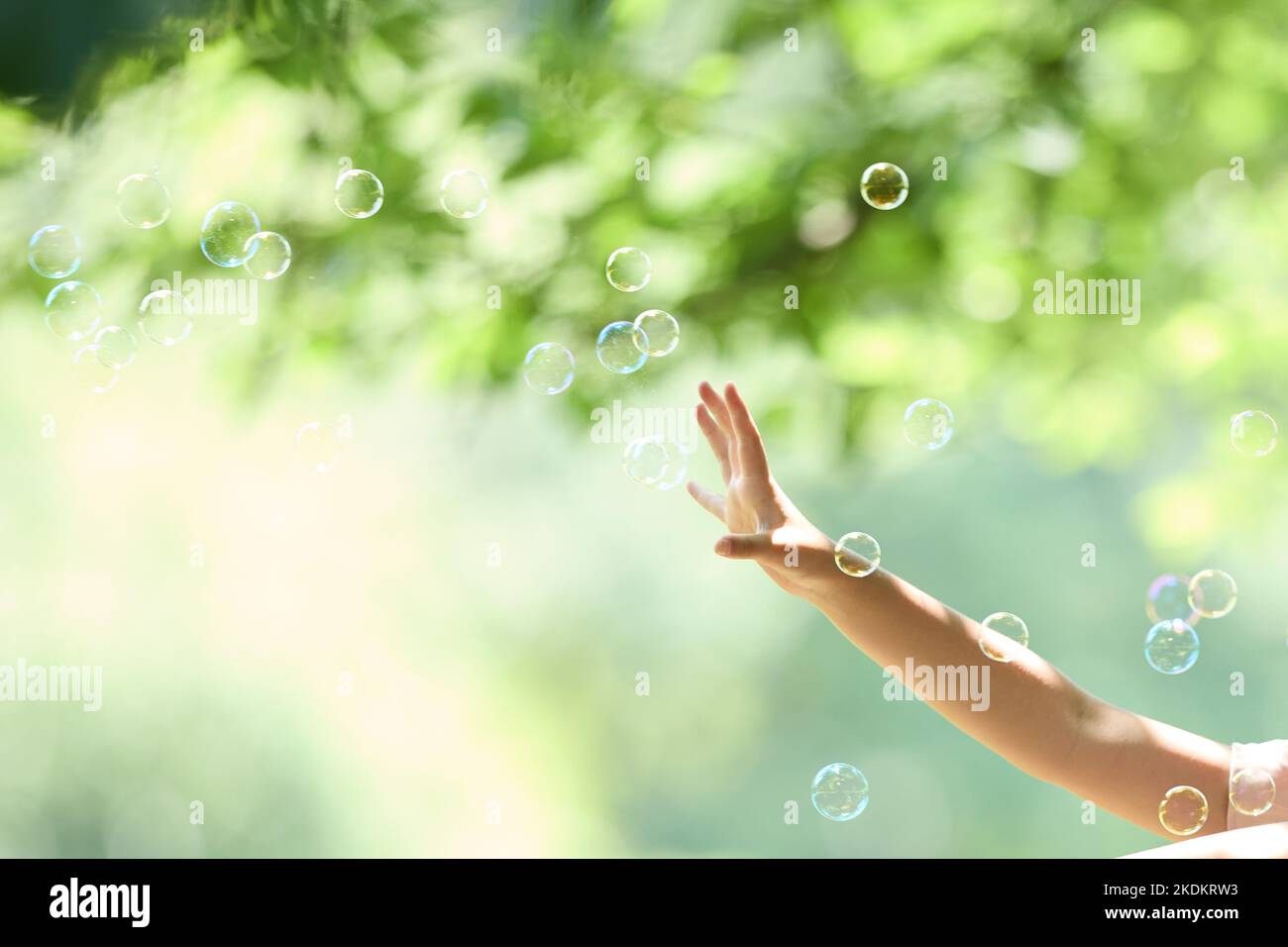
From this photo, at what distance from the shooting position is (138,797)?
16.4ft

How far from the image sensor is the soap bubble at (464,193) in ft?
7.87

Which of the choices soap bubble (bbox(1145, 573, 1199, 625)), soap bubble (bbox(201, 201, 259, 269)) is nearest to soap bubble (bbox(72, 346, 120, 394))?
soap bubble (bbox(201, 201, 259, 269))

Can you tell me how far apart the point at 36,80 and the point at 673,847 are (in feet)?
11.7

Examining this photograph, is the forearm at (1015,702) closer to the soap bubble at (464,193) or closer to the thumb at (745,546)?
the thumb at (745,546)

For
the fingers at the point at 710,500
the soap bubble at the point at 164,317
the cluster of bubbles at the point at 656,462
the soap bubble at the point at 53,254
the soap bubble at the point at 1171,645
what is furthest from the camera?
the soap bubble at the point at 164,317

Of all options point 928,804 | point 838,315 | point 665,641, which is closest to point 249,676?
point 665,641

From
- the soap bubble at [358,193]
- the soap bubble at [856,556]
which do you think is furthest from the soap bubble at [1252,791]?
the soap bubble at [358,193]

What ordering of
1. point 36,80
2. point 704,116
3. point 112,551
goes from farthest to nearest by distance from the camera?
point 112,551
point 704,116
point 36,80

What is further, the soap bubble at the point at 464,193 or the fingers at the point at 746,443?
the soap bubble at the point at 464,193

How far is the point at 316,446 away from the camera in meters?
2.47

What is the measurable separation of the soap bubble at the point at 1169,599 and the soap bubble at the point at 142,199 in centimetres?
190

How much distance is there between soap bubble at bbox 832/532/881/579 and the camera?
5.20 feet

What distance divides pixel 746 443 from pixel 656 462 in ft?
2.07

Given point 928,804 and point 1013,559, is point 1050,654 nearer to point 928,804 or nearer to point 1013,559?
point 1013,559
